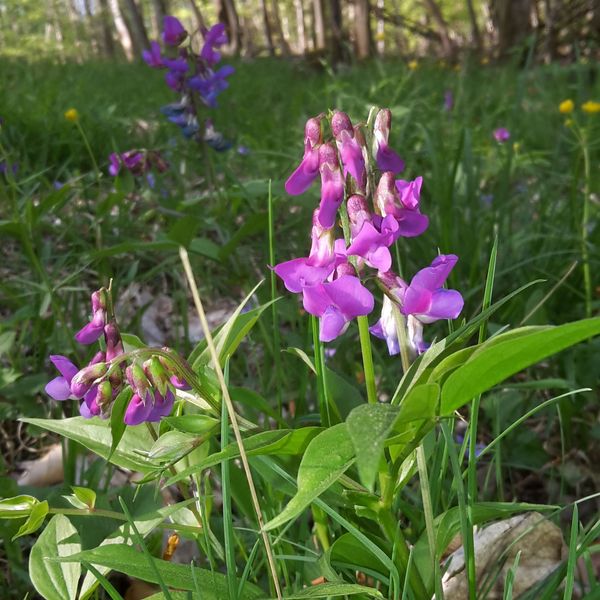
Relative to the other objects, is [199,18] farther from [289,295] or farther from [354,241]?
[354,241]

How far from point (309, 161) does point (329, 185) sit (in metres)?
0.06

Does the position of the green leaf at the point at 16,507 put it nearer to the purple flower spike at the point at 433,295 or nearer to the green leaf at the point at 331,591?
the green leaf at the point at 331,591

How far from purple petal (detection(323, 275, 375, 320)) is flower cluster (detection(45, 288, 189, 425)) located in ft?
0.82

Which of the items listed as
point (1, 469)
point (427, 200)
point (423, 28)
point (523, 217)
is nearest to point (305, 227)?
point (427, 200)

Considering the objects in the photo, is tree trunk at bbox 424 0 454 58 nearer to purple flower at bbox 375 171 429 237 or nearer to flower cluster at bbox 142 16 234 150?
flower cluster at bbox 142 16 234 150

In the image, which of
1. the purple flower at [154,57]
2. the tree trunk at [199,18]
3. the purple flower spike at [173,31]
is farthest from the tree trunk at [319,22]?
A: the purple flower spike at [173,31]

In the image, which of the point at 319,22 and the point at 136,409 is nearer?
the point at 136,409

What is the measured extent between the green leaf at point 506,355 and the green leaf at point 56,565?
62cm

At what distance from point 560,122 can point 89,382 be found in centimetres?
425

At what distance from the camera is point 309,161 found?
973 millimetres

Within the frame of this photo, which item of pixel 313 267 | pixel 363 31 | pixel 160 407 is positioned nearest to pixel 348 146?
pixel 313 267

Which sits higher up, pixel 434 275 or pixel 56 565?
pixel 434 275

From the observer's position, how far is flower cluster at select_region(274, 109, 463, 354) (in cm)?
92

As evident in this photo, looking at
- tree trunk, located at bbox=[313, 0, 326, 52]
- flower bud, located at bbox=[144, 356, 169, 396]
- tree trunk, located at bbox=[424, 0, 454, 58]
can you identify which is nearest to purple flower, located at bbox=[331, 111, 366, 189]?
flower bud, located at bbox=[144, 356, 169, 396]
